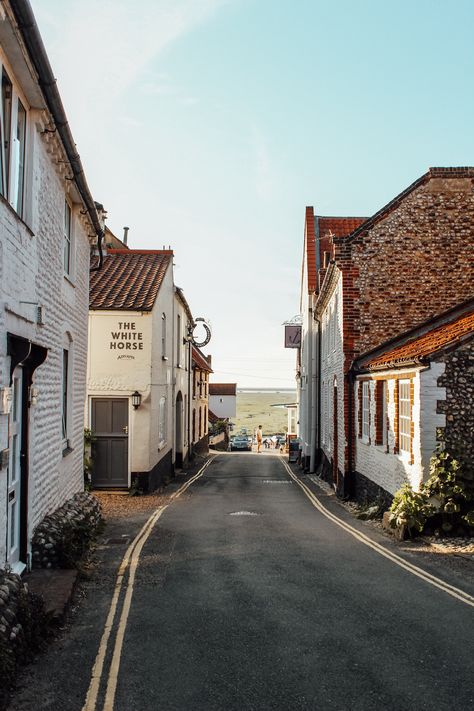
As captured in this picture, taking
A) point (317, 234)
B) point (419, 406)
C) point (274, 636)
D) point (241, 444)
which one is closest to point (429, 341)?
point (419, 406)

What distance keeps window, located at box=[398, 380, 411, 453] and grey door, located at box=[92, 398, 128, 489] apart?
8807 mm

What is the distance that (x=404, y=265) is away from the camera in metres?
18.7

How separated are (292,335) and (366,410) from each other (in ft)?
66.6

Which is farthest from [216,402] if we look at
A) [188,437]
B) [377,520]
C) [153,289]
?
[377,520]

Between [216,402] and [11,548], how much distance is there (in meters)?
69.5

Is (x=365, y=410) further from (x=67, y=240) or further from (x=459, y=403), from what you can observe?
(x=67, y=240)

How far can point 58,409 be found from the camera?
1080 centimetres

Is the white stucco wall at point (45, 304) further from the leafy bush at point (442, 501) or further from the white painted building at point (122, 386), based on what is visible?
the leafy bush at point (442, 501)

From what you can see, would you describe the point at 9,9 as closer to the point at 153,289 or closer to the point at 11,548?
the point at 11,548

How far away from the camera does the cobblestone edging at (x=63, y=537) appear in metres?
8.54

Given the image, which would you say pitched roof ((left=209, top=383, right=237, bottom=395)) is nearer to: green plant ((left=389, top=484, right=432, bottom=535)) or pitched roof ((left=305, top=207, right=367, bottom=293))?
pitched roof ((left=305, top=207, right=367, bottom=293))

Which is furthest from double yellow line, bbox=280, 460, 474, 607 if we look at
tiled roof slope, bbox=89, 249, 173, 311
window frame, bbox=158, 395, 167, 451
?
tiled roof slope, bbox=89, 249, 173, 311

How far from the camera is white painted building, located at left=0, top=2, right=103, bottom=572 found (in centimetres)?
695

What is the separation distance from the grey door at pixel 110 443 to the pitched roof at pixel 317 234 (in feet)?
40.4
